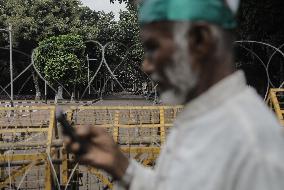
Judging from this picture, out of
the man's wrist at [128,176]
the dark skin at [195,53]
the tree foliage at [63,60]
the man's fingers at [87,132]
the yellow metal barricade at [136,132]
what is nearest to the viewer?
the dark skin at [195,53]

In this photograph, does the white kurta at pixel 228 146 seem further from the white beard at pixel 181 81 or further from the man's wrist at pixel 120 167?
the man's wrist at pixel 120 167

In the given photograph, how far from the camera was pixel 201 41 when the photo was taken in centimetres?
100

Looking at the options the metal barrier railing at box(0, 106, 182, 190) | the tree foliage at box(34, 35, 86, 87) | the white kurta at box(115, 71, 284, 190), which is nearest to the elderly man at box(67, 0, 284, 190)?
the white kurta at box(115, 71, 284, 190)

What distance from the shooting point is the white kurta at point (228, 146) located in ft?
2.92

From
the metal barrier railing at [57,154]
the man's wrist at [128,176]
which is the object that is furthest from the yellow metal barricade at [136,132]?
the man's wrist at [128,176]

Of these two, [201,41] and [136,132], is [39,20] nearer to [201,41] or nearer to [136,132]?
[136,132]

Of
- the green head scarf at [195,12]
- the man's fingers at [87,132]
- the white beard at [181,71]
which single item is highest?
the green head scarf at [195,12]

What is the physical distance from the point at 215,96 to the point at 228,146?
131 mm

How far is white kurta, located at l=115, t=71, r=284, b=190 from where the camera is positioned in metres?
0.89

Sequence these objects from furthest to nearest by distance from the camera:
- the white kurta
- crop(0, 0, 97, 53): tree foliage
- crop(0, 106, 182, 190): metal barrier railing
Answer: crop(0, 0, 97, 53): tree foliage → crop(0, 106, 182, 190): metal barrier railing → the white kurta

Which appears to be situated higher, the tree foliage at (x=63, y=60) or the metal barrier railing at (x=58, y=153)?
the tree foliage at (x=63, y=60)

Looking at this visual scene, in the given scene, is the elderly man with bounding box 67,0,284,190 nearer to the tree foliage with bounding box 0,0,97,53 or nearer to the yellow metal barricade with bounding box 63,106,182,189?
the yellow metal barricade with bounding box 63,106,182,189

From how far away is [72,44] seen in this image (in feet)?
118

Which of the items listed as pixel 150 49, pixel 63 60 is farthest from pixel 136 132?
pixel 63 60
